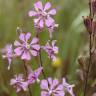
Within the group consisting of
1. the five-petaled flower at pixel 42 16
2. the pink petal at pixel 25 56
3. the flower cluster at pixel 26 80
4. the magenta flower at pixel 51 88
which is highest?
the five-petaled flower at pixel 42 16

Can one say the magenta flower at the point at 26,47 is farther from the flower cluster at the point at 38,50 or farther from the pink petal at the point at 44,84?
the pink petal at the point at 44,84

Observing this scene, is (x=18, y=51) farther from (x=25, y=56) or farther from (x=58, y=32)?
(x=58, y=32)

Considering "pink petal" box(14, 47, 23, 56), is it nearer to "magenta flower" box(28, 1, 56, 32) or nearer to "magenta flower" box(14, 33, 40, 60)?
"magenta flower" box(14, 33, 40, 60)

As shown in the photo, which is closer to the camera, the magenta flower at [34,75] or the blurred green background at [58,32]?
the magenta flower at [34,75]

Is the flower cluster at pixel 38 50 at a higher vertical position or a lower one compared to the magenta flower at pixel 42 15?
lower

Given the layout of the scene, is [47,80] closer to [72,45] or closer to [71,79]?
[71,79]

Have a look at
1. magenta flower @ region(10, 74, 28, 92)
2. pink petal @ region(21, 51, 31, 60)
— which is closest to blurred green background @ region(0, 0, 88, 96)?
magenta flower @ region(10, 74, 28, 92)

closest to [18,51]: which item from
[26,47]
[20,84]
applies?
[26,47]

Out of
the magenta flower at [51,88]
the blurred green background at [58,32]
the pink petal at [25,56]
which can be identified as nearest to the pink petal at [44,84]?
the magenta flower at [51,88]
